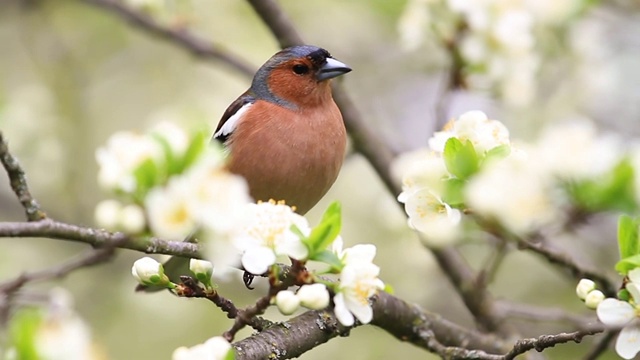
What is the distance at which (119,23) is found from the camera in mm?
7730

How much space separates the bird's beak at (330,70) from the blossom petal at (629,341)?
2.53 meters

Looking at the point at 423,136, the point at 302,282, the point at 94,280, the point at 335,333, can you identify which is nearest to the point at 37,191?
the point at 94,280

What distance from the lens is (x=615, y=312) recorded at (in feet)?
8.88

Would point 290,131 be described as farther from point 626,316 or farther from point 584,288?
point 626,316

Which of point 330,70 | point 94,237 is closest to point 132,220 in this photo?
point 94,237

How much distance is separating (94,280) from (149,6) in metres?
2.28

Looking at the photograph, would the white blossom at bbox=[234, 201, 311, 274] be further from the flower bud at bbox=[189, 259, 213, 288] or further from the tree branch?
the tree branch

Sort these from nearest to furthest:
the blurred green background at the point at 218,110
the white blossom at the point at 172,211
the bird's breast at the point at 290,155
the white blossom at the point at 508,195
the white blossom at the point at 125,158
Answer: the white blossom at the point at 172,211 < the white blossom at the point at 125,158 < the white blossom at the point at 508,195 < the bird's breast at the point at 290,155 < the blurred green background at the point at 218,110

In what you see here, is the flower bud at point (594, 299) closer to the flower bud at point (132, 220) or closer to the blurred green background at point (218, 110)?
the flower bud at point (132, 220)

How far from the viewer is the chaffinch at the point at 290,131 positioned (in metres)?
4.45

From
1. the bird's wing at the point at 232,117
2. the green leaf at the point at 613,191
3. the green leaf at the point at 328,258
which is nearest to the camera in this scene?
the green leaf at the point at 328,258

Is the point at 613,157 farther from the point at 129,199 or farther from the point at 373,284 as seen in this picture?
the point at 129,199

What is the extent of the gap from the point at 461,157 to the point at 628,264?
620 mm

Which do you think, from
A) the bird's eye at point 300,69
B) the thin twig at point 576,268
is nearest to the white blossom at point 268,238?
the thin twig at point 576,268
